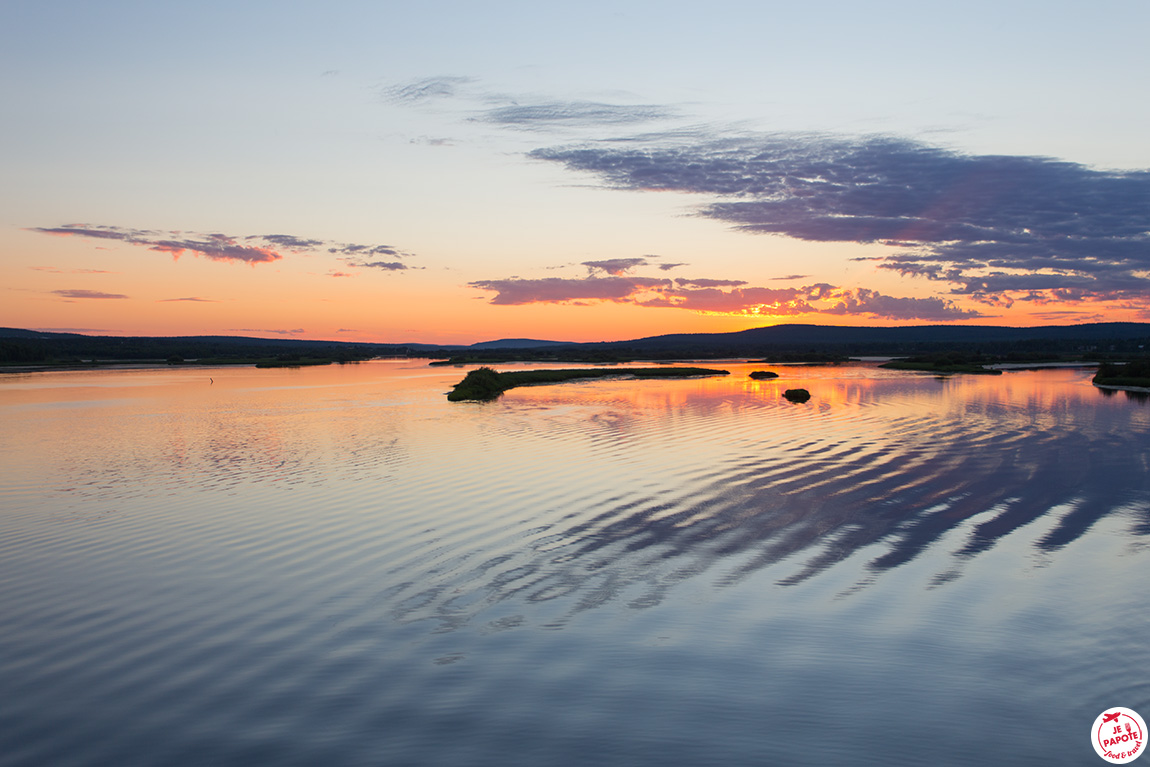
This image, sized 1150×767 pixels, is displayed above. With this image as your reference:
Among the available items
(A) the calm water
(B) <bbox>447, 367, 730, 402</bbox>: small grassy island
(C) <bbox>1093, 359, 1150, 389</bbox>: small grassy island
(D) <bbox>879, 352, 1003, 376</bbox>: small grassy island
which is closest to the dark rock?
(B) <bbox>447, 367, 730, 402</bbox>: small grassy island

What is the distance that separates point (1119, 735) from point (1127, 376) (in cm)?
4994

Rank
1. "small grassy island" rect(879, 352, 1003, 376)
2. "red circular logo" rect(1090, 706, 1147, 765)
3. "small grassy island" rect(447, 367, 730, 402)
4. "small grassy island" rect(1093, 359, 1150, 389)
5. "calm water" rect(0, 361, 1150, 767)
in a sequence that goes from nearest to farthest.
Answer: "red circular logo" rect(1090, 706, 1147, 765), "calm water" rect(0, 361, 1150, 767), "small grassy island" rect(447, 367, 730, 402), "small grassy island" rect(1093, 359, 1150, 389), "small grassy island" rect(879, 352, 1003, 376)

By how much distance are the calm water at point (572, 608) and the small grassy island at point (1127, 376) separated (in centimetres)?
3309

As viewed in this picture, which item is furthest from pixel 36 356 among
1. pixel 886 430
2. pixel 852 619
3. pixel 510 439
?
pixel 852 619

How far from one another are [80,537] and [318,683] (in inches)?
280

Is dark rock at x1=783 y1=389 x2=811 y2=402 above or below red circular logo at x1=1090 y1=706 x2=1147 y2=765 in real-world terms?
above

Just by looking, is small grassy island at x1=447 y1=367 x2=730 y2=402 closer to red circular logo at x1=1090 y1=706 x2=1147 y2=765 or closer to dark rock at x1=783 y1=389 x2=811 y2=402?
dark rock at x1=783 y1=389 x2=811 y2=402

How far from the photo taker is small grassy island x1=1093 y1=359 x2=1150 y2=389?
42.5 meters

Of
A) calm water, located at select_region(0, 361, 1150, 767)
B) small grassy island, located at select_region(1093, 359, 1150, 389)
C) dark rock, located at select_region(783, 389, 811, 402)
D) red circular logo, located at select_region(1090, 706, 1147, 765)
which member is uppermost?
small grassy island, located at select_region(1093, 359, 1150, 389)

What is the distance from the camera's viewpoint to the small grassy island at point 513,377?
3828 cm

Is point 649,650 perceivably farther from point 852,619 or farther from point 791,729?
point 852,619

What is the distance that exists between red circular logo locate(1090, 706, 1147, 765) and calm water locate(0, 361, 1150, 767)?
116 millimetres

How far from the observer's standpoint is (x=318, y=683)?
6.05m

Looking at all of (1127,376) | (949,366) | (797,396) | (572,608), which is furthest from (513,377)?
(572,608)
